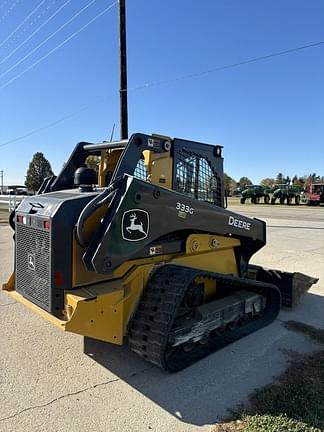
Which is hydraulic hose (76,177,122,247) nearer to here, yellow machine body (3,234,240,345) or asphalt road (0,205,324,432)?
yellow machine body (3,234,240,345)

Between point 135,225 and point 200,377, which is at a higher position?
point 135,225

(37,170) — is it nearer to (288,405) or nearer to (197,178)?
(197,178)

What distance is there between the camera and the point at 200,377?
136 inches

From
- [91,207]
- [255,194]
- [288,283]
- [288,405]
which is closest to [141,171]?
[91,207]

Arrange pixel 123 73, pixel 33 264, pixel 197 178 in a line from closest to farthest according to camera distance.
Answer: pixel 33 264
pixel 197 178
pixel 123 73

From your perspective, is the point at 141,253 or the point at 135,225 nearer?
the point at 135,225

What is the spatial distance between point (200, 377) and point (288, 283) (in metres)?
2.45

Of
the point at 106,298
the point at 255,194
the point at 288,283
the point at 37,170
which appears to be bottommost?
the point at 288,283

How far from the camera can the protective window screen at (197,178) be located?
14.2 feet

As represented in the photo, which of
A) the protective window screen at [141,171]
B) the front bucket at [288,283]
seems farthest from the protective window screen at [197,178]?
the front bucket at [288,283]

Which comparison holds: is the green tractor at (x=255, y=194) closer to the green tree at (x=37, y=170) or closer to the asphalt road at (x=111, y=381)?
the asphalt road at (x=111, y=381)

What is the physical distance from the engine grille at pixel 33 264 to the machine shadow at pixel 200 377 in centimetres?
86

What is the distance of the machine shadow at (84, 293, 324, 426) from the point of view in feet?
9.77

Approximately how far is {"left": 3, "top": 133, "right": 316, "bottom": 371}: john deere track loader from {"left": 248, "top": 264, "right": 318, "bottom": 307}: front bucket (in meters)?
0.61
